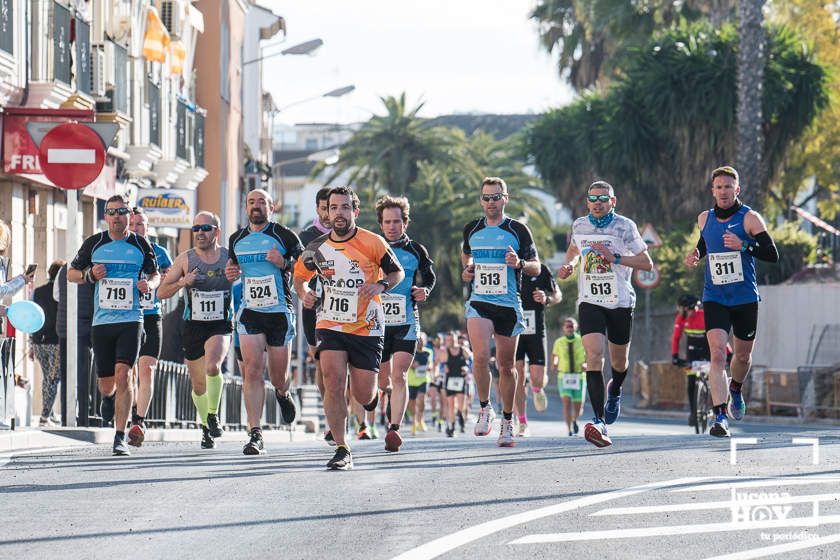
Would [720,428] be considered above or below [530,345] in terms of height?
below

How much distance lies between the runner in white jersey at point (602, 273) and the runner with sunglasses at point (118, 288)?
3.24m

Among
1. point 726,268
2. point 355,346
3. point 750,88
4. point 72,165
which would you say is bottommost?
point 355,346

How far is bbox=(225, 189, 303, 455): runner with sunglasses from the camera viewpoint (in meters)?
13.7

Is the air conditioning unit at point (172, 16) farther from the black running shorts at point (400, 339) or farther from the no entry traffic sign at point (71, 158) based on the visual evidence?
the black running shorts at point (400, 339)

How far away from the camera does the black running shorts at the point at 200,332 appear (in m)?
14.9

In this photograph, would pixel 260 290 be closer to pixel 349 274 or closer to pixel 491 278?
pixel 491 278

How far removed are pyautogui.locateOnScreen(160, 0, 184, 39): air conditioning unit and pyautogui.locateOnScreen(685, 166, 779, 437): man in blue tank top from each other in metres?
22.7

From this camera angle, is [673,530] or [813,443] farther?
[813,443]

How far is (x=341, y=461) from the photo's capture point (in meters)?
12.1

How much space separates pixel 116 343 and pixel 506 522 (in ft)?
20.2

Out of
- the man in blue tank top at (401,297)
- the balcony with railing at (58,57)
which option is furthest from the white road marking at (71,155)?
the balcony with railing at (58,57)

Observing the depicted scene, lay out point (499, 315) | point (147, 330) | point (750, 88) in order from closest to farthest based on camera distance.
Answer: point (499, 315) → point (147, 330) → point (750, 88)

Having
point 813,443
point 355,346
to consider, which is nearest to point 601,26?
point 813,443

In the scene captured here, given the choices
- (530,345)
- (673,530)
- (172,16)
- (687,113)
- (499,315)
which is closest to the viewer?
(673,530)
